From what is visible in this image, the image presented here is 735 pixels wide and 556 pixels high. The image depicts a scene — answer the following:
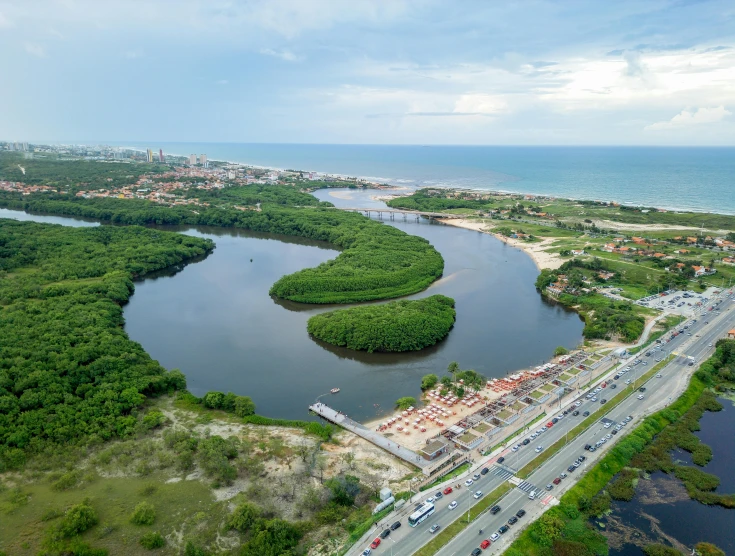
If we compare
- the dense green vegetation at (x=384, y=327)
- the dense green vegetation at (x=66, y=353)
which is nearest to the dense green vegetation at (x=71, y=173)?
the dense green vegetation at (x=66, y=353)

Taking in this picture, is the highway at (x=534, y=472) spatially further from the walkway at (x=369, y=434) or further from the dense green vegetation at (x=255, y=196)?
the dense green vegetation at (x=255, y=196)

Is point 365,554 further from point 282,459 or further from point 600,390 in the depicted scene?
point 600,390

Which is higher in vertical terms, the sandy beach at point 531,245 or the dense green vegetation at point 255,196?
the dense green vegetation at point 255,196

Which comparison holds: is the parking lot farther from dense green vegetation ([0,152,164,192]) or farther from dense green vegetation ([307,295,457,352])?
dense green vegetation ([0,152,164,192])

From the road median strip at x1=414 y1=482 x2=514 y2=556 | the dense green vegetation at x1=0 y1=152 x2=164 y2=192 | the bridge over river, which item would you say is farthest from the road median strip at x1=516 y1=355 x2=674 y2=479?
the dense green vegetation at x1=0 y1=152 x2=164 y2=192

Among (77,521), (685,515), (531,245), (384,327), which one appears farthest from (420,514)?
(531,245)
